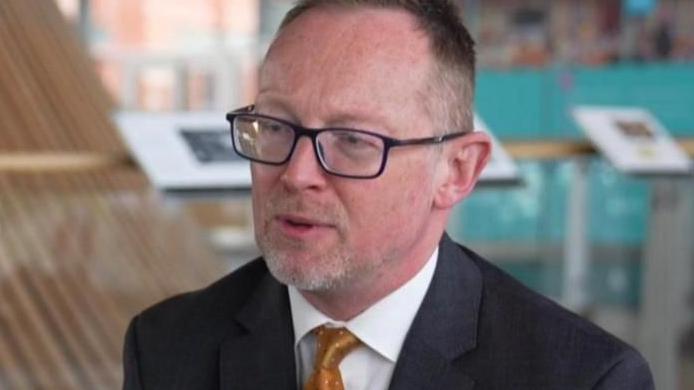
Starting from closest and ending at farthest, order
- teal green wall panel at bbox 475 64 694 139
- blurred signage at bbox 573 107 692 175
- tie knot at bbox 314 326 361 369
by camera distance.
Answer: tie knot at bbox 314 326 361 369
blurred signage at bbox 573 107 692 175
teal green wall panel at bbox 475 64 694 139

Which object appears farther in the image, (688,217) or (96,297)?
(688,217)

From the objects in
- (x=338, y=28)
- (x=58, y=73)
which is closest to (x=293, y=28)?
(x=338, y=28)

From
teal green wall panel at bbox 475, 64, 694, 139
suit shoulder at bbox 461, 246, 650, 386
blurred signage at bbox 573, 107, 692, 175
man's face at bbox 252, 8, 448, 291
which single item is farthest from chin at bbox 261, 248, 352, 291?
teal green wall panel at bbox 475, 64, 694, 139

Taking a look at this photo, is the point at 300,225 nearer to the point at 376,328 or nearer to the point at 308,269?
the point at 308,269

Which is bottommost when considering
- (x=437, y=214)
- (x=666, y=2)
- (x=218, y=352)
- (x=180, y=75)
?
(x=180, y=75)

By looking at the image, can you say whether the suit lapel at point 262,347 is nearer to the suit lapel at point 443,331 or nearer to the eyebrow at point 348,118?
the suit lapel at point 443,331

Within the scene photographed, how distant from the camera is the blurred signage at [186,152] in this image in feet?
8.75

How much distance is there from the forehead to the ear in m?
0.10

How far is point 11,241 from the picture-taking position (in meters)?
3.68

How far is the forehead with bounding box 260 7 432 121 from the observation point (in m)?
1.30

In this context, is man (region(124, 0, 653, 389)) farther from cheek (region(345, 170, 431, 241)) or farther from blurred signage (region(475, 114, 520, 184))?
blurred signage (region(475, 114, 520, 184))

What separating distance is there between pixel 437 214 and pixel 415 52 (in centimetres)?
19

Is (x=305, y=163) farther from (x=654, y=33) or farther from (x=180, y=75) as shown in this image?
(x=180, y=75)

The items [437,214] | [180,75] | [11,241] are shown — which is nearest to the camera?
[437,214]
